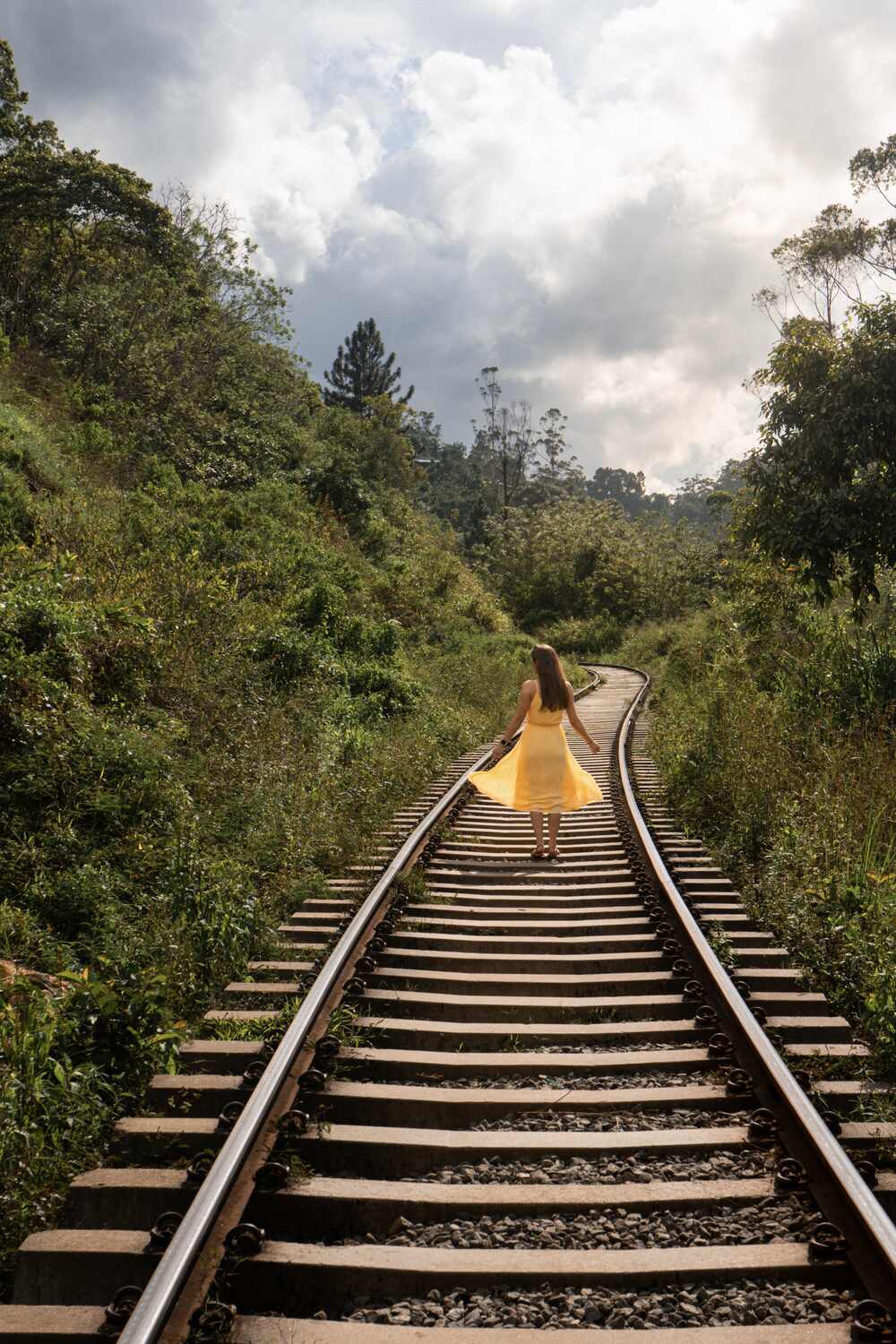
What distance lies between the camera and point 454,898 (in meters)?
5.93

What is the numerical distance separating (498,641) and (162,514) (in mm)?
13715

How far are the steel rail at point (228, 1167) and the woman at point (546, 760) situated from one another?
97.7 inches

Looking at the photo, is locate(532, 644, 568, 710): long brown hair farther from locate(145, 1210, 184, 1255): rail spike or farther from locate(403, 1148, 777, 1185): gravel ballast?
locate(145, 1210, 184, 1255): rail spike

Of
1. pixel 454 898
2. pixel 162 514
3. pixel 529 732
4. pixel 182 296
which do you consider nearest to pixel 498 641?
pixel 182 296

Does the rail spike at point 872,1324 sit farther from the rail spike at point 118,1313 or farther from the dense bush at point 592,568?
the dense bush at point 592,568

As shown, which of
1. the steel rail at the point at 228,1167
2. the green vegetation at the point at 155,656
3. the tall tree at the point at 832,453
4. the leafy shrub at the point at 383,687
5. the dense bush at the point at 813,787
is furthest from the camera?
the leafy shrub at the point at 383,687

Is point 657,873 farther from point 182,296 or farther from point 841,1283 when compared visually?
point 182,296

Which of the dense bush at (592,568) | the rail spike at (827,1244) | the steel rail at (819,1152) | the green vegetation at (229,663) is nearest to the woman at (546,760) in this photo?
the green vegetation at (229,663)

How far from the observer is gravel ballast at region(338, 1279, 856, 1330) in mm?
2332

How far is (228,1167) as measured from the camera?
2.73 meters

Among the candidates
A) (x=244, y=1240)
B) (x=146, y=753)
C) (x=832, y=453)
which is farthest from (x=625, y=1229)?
(x=832, y=453)

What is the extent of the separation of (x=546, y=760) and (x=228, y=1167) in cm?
489

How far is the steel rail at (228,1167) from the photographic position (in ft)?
7.09

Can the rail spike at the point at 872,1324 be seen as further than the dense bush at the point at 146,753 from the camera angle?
No
